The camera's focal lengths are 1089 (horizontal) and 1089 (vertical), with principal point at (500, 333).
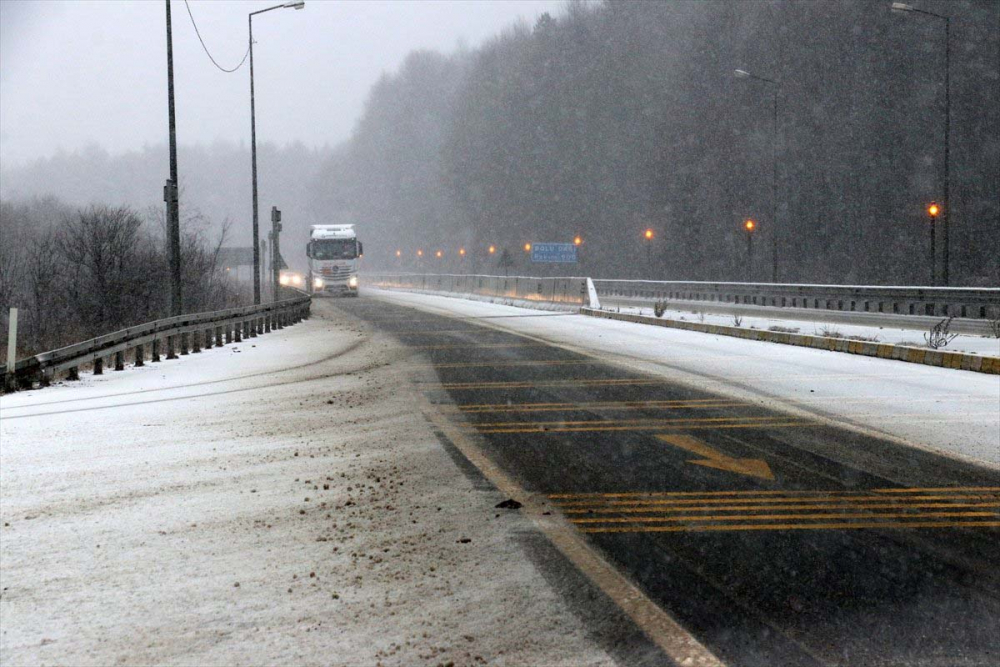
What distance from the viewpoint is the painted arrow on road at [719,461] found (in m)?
8.62

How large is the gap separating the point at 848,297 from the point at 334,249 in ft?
117

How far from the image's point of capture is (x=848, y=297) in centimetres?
3731

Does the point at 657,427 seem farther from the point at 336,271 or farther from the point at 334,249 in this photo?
the point at 336,271

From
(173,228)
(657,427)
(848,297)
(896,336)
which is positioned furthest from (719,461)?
(848,297)

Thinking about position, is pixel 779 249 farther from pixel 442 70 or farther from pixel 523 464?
pixel 442 70

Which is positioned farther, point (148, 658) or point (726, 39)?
point (726, 39)

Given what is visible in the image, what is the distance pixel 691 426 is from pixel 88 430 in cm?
636

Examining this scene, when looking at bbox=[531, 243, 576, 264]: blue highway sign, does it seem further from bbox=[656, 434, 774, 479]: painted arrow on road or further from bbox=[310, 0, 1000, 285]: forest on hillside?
bbox=[656, 434, 774, 479]: painted arrow on road

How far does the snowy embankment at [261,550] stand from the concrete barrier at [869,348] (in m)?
9.72

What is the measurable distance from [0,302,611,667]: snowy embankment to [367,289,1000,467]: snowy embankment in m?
4.62

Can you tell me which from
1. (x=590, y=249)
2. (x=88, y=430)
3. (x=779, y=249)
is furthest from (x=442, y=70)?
(x=88, y=430)

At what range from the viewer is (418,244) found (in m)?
154

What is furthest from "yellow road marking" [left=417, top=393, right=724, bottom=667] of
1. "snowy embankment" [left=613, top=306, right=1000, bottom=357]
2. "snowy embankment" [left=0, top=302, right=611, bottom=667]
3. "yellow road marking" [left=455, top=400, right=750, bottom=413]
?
"snowy embankment" [left=613, top=306, right=1000, bottom=357]

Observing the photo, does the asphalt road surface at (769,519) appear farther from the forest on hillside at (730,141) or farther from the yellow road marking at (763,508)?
the forest on hillside at (730,141)
